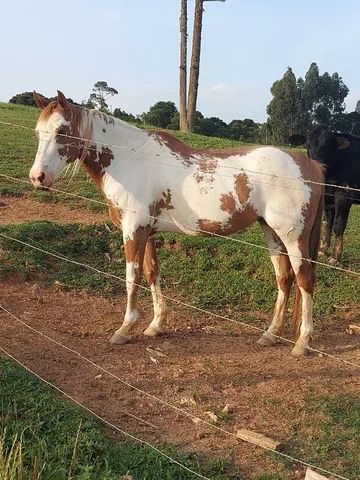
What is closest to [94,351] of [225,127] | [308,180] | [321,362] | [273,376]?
[273,376]

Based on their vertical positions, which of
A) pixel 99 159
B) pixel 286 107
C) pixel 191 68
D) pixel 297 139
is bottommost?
pixel 99 159

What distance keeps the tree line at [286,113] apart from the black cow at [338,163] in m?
15.1

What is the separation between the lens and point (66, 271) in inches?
270

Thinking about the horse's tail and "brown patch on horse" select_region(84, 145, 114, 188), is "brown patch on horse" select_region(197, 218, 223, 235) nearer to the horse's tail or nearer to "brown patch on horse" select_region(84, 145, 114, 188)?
the horse's tail

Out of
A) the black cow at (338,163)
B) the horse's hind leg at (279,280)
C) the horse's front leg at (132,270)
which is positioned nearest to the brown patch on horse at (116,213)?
the horse's front leg at (132,270)

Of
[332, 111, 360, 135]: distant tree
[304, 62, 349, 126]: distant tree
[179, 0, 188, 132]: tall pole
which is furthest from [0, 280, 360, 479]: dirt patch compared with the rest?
[304, 62, 349, 126]: distant tree

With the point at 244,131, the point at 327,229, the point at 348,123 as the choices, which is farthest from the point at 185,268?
the point at 348,123

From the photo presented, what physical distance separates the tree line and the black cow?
15.1 metres

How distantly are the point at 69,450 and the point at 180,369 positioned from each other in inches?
64.3

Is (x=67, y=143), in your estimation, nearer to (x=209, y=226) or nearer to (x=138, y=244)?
(x=138, y=244)

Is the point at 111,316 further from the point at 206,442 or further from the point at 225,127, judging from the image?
the point at 225,127

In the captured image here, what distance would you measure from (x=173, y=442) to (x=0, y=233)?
14.1 feet

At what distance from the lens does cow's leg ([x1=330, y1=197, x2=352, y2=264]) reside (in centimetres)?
762

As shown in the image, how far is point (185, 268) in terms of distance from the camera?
23.5ft
